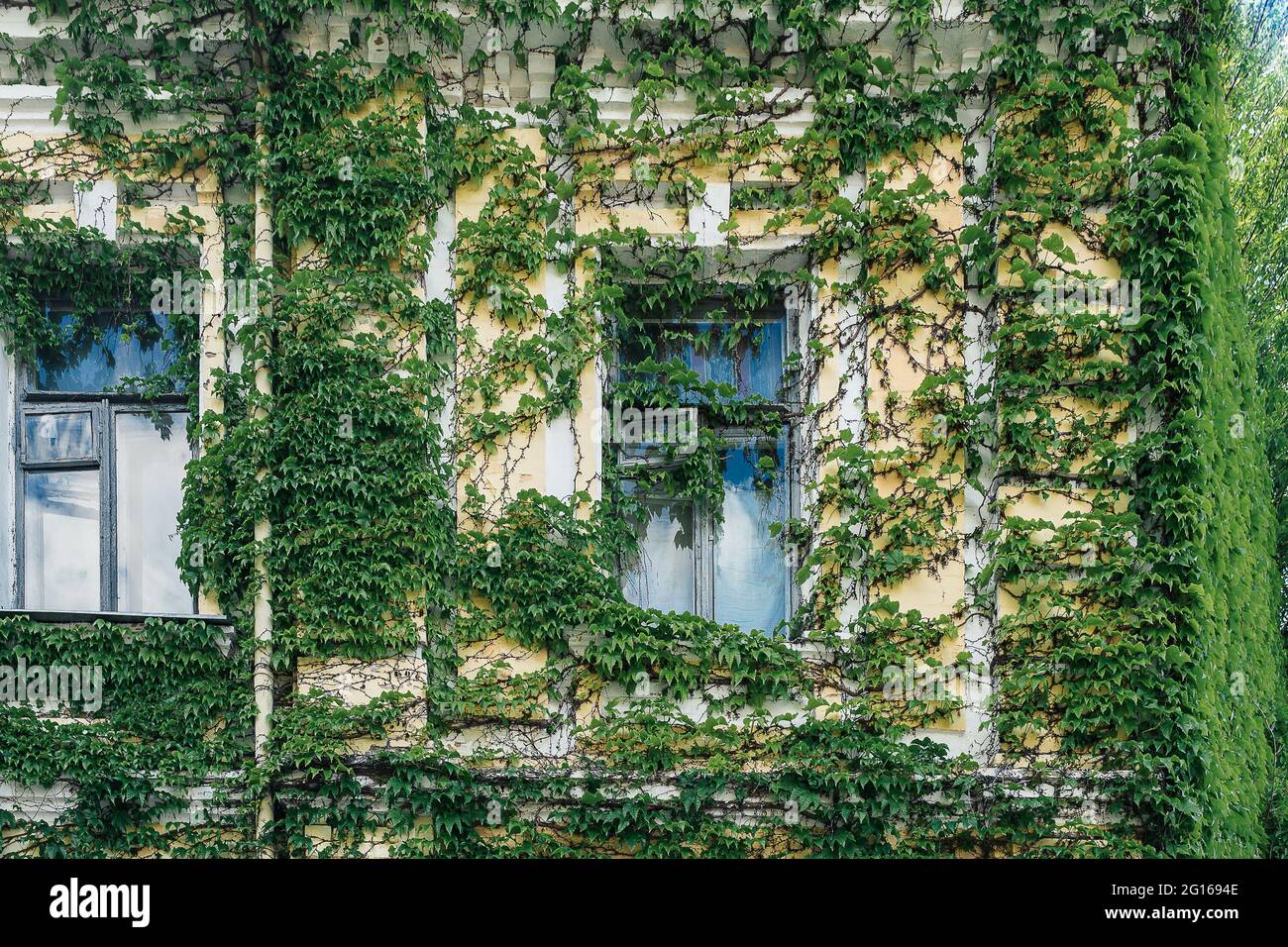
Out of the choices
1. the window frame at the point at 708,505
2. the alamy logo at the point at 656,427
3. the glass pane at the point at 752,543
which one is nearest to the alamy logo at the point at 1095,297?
the window frame at the point at 708,505

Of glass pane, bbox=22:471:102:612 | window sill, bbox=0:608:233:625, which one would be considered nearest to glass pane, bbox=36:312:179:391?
glass pane, bbox=22:471:102:612

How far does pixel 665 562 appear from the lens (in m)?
6.18

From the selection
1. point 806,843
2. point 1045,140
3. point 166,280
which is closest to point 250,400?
point 166,280

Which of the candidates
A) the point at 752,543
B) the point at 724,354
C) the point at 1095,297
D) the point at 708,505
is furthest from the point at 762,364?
the point at 1095,297

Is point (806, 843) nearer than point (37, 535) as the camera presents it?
Yes

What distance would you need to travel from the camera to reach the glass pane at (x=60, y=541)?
620 centimetres

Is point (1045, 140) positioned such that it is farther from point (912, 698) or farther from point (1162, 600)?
point (912, 698)

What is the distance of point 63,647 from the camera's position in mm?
5766

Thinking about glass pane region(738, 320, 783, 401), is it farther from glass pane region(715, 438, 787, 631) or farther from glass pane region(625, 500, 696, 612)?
glass pane region(625, 500, 696, 612)

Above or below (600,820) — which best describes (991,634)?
above

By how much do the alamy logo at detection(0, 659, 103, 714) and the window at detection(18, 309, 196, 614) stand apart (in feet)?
1.65

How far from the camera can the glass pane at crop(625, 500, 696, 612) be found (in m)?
6.14

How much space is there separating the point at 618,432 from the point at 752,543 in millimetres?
1057

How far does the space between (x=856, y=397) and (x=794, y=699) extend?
1.77 meters
